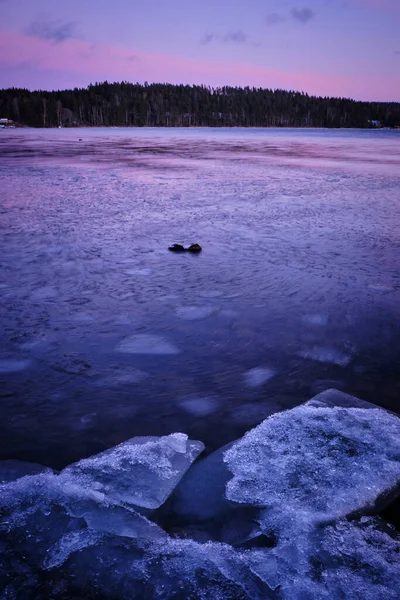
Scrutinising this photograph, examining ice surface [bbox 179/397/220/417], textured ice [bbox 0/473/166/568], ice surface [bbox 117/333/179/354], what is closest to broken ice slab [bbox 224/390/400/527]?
ice surface [bbox 179/397/220/417]

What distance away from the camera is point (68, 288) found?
373cm

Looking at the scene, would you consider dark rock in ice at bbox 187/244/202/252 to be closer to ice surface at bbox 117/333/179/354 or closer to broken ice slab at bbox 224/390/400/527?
ice surface at bbox 117/333/179/354

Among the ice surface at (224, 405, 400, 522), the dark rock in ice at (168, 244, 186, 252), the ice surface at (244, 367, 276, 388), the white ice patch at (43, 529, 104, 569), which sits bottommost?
the white ice patch at (43, 529, 104, 569)

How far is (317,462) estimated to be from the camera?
1.82 m

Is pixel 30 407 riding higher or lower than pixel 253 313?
lower

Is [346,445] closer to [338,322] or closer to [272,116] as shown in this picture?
[338,322]

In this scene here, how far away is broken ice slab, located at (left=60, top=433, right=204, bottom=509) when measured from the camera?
65.9 inches

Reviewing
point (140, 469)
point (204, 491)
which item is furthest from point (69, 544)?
point (204, 491)

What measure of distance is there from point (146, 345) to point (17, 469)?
1.21 meters

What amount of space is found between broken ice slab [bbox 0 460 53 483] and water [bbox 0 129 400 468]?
0.06 metres

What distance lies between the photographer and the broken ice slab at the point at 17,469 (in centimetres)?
174

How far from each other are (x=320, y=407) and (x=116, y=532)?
3.93ft

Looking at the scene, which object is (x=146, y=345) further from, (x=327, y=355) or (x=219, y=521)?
(x=219, y=521)

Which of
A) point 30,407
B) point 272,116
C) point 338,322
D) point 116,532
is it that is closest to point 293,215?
point 338,322
